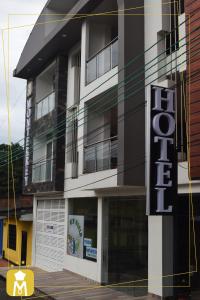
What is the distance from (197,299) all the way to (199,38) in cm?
684

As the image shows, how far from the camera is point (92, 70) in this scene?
1580 cm

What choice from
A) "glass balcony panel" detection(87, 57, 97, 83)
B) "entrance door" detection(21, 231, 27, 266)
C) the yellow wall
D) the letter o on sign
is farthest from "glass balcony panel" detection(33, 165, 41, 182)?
the letter o on sign

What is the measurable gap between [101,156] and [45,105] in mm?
6513

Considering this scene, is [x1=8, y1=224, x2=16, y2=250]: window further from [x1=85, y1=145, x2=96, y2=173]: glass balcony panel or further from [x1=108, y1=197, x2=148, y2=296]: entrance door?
[x1=108, y1=197, x2=148, y2=296]: entrance door

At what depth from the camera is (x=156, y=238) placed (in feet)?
39.4

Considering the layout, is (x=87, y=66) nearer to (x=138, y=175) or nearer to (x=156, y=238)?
(x=138, y=175)

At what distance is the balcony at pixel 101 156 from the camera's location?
1387cm

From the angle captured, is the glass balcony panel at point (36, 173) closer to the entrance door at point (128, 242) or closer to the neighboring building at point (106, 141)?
the neighboring building at point (106, 141)

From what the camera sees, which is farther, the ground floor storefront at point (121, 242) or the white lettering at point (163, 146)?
the ground floor storefront at point (121, 242)

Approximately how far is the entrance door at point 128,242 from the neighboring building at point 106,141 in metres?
0.03

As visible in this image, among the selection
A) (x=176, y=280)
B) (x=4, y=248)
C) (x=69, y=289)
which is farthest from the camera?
(x=4, y=248)

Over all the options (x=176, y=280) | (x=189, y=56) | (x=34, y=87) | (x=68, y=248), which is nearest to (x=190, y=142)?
(x=189, y=56)

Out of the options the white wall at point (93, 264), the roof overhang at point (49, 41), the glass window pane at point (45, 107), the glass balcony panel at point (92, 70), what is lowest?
the white wall at point (93, 264)

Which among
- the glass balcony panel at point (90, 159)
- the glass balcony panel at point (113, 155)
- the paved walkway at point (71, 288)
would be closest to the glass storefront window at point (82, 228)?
the paved walkway at point (71, 288)
